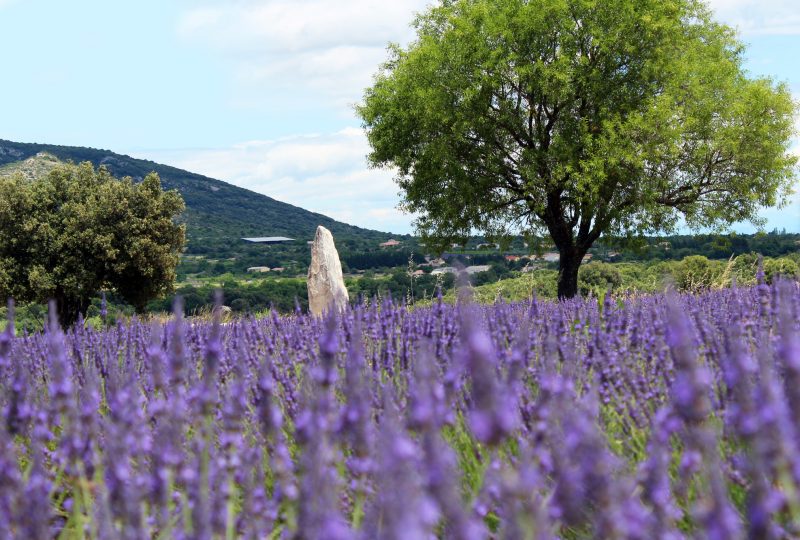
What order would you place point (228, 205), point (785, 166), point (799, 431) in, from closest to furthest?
point (799, 431) → point (785, 166) → point (228, 205)

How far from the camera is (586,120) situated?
69.2 feet

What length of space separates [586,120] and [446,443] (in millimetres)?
19034

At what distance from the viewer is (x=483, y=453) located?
11.7ft

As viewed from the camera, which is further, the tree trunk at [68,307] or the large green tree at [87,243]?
the tree trunk at [68,307]

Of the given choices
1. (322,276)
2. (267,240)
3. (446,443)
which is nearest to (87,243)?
(322,276)

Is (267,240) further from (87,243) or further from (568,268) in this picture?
(568,268)

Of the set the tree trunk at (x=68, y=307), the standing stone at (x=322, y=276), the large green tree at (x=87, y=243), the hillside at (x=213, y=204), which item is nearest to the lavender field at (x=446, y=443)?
the standing stone at (x=322, y=276)

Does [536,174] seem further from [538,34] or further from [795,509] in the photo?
[795,509]

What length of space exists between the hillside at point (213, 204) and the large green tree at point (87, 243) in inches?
3155

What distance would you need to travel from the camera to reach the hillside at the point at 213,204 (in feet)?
397

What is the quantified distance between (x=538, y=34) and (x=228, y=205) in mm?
139174

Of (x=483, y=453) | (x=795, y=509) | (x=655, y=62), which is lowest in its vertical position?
(x=483, y=453)

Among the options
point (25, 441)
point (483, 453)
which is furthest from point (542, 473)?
point (25, 441)

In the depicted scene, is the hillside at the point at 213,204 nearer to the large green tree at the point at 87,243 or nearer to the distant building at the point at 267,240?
the distant building at the point at 267,240
